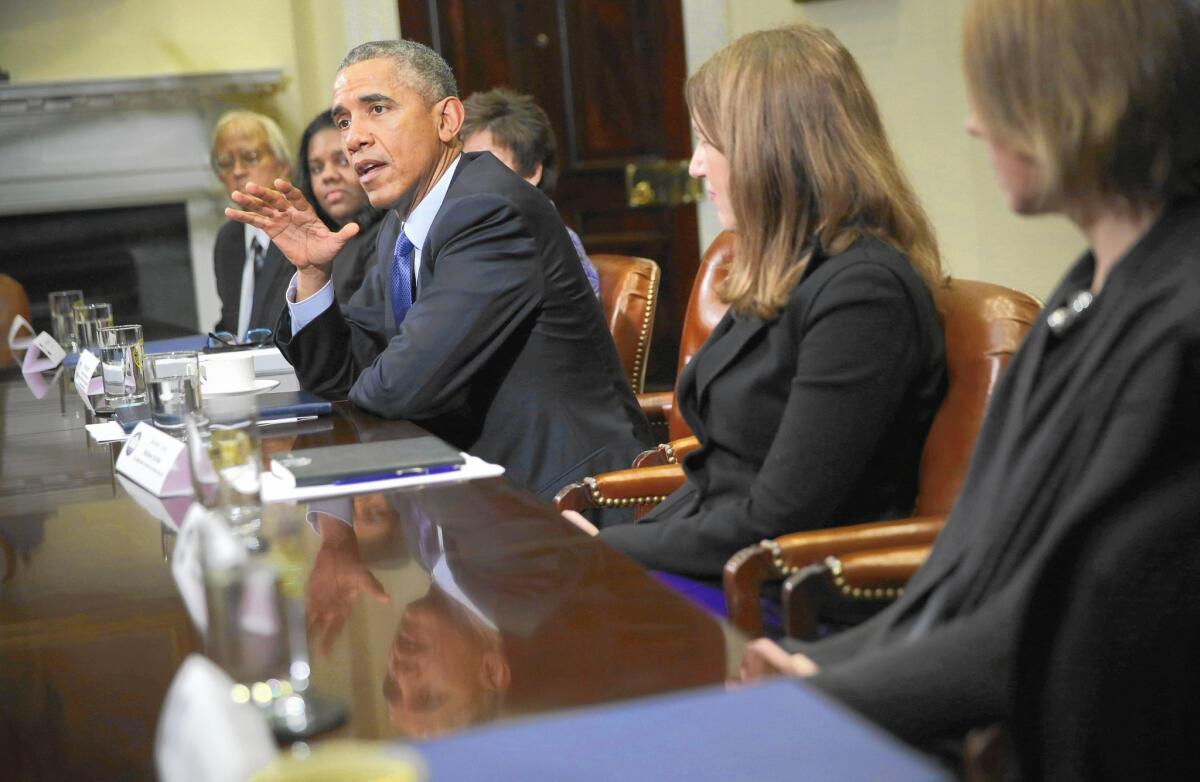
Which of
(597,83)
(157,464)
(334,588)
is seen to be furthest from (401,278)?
(597,83)

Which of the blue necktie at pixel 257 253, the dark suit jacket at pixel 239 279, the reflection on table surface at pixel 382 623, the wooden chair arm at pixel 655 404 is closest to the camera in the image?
the reflection on table surface at pixel 382 623

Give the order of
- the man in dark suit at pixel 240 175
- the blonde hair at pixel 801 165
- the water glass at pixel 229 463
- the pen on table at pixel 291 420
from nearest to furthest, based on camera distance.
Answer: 1. the water glass at pixel 229 463
2. the blonde hair at pixel 801 165
3. the pen on table at pixel 291 420
4. the man in dark suit at pixel 240 175

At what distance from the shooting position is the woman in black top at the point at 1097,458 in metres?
1.12

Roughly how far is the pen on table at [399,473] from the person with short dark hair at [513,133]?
7.08 feet

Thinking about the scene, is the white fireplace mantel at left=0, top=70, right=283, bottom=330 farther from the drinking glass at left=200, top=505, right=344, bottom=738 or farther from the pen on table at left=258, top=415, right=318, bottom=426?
the drinking glass at left=200, top=505, right=344, bottom=738

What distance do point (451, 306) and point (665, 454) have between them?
1.51 ft

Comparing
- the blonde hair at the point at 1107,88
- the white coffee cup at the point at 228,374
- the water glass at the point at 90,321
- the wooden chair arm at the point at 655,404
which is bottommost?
the wooden chair arm at the point at 655,404

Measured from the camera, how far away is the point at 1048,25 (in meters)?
1.16

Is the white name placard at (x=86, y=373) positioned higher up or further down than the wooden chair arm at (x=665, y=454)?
higher up

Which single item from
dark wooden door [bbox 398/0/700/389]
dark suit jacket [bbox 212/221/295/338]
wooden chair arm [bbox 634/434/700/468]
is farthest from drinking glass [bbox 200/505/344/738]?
dark wooden door [bbox 398/0/700/389]

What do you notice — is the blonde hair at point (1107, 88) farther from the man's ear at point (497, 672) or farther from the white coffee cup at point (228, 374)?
the white coffee cup at point (228, 374)

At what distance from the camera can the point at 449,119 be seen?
2.85 m

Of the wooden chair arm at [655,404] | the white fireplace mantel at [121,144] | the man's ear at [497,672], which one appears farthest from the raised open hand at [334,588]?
the white fireplace mantel at [121,144]

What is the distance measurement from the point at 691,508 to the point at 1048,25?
3.38 feet
